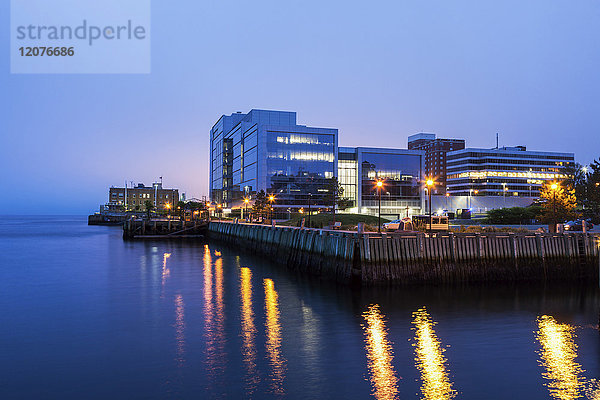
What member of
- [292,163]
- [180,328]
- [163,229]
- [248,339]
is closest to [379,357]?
[248,339]

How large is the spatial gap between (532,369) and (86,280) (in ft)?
138

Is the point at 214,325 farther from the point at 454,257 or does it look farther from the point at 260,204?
the point at 260,204

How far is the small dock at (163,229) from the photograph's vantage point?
113181 mm

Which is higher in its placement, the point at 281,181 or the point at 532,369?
the point at 281,181

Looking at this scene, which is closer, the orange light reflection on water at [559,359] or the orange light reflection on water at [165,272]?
the orange light reflection on water at [559,359]

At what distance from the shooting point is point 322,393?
663 inches

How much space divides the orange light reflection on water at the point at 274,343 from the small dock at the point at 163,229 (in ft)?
273

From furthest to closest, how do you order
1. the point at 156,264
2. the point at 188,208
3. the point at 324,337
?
the point at 188,208
the point at 156,264
the point at 324,337

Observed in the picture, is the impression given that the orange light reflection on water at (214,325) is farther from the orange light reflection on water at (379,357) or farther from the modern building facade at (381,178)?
the modern building facade at (381,178)

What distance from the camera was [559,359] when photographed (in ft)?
66.4

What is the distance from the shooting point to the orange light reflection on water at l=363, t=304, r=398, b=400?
55.5 feet

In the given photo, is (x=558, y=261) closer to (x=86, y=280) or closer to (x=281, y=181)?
(x=86, y=280)

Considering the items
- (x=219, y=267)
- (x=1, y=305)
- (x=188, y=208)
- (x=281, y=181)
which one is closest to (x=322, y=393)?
(x=1, y=305)

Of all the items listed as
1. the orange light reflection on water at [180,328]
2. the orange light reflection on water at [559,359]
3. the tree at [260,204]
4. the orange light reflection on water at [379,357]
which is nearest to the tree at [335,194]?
the tree at [260,204]
